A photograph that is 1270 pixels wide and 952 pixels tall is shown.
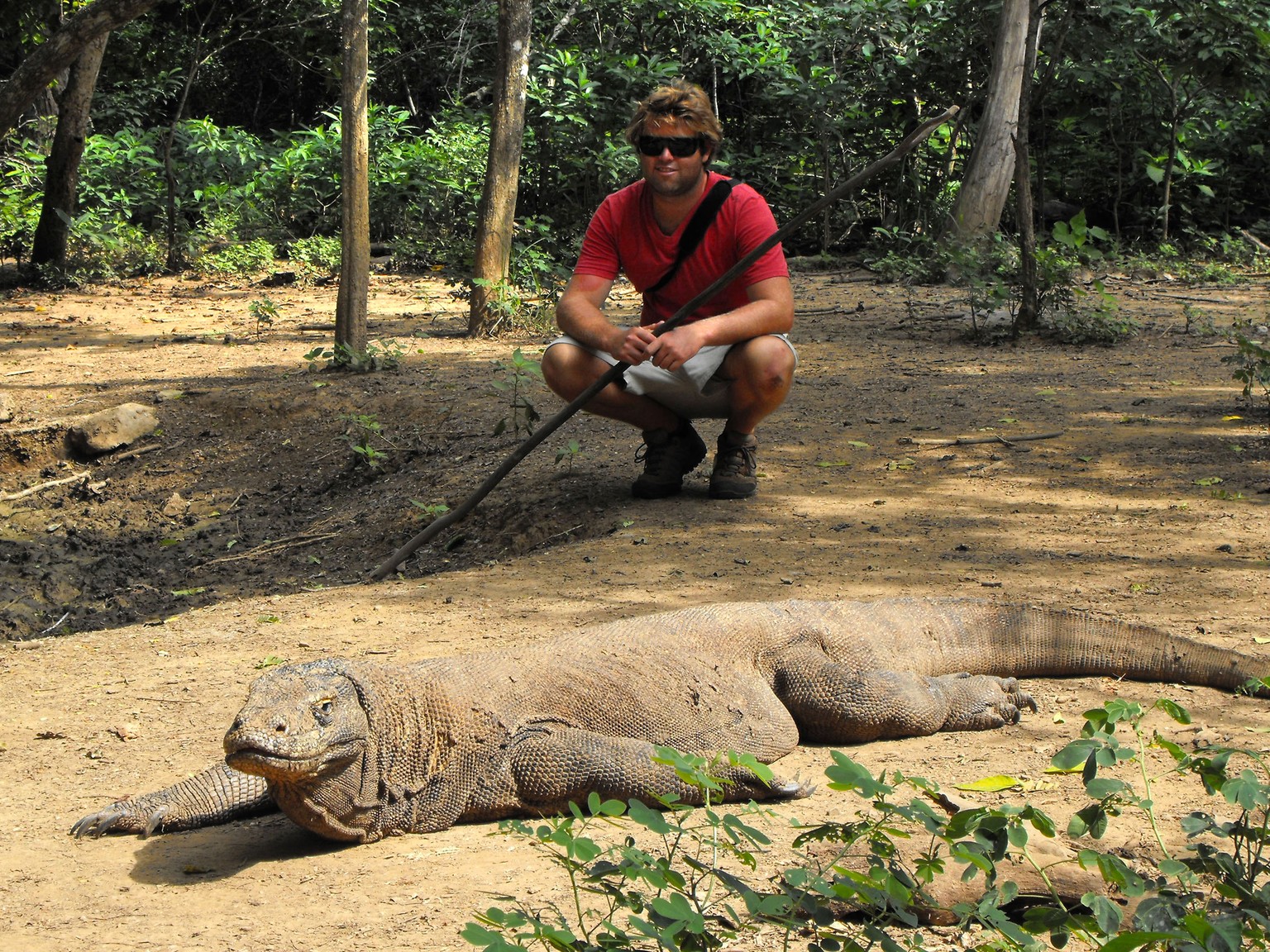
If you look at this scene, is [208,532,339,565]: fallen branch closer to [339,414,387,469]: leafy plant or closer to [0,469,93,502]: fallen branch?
[339,414,387,469]: leafy plant

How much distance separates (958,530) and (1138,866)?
250cm

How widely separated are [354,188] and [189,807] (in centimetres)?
592

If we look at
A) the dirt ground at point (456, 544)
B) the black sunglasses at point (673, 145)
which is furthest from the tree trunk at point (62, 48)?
the black sunglasses at point (673, 145)

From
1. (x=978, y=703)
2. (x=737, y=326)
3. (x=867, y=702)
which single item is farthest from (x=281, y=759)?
(x=737, y=326)

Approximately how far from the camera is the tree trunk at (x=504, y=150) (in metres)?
9.16

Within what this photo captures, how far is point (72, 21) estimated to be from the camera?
7309mm

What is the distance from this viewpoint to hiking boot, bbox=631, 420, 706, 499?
5.43 metres

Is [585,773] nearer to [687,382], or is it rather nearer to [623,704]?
[623,704]

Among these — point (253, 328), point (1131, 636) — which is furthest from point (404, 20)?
point (1131, 636)

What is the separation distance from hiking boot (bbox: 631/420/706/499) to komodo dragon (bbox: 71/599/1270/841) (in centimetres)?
199

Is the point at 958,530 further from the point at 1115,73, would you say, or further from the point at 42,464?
the point at 1115,73

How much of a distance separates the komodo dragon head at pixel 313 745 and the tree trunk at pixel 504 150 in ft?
21.7

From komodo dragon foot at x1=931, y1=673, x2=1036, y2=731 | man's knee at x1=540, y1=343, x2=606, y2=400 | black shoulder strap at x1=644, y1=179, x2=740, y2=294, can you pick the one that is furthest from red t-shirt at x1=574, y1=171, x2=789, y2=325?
komodo dragon foot at x1=931, y1=673, x2=1036, y2=731

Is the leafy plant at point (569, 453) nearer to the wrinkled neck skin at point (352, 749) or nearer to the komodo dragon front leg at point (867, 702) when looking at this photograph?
the komodo dragon front leg at point (867, 702)
